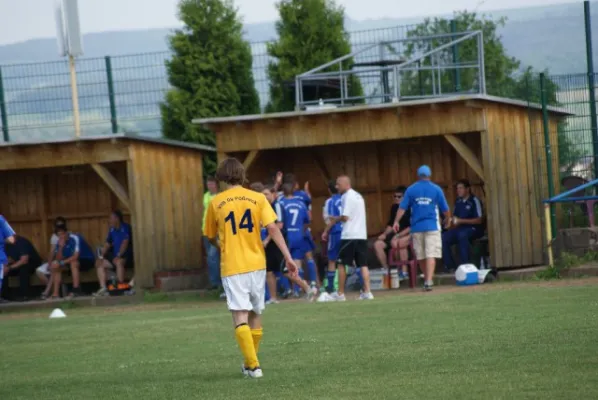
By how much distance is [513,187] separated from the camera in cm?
2178

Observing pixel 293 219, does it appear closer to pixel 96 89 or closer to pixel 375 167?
pixel 375 167

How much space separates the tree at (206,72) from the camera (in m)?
26.1

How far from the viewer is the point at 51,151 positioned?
23891 millimetres

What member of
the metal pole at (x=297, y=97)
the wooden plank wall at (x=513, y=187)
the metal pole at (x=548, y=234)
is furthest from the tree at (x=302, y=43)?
the metal pole at (x=548, y=234)

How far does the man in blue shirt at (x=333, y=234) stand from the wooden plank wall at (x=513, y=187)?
2.85 meters

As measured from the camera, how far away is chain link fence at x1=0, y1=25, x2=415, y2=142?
83.4 ft

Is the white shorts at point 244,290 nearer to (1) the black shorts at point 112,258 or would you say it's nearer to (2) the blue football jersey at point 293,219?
(2) the blue football jersey at point 293,219

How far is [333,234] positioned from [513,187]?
11.9 ft

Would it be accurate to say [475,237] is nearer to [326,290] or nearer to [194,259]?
[326,290]

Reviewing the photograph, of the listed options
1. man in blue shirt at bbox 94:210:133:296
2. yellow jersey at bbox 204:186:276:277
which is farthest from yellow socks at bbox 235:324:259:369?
man in blue shirt at bbox 94:210:133:296

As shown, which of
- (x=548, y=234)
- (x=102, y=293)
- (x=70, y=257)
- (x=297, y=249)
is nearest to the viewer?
(x=548, y=234)

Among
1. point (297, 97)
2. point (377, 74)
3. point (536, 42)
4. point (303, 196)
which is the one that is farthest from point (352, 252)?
point (536, 42)

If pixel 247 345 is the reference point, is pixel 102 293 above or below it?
below

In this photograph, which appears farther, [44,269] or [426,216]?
[44,269]
